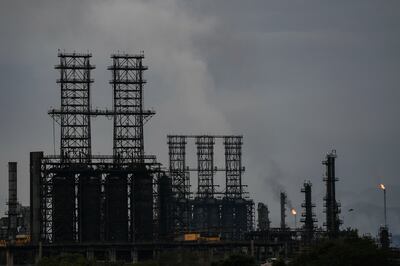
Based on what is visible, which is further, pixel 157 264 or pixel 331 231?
pixel 331 231

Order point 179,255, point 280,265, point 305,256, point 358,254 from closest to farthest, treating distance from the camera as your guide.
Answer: point 358,254
point 280,265
point 305,256
point 179,255

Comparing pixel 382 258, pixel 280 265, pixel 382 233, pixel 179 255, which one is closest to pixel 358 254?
pixel 382 258

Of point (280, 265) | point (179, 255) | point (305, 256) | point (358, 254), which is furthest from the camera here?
point (179, 255)

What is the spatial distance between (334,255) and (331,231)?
7366cm

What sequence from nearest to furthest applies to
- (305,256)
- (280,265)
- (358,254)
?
(358,254) → (280,265) → (305,256)

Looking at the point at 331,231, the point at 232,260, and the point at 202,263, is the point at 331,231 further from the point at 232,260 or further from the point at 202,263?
the point at 232,260

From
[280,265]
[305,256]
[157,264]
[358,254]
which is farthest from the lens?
[157,264]

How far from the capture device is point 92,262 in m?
181

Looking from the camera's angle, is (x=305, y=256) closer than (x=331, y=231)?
Yes

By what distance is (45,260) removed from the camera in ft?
597

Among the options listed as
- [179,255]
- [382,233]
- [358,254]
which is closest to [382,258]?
[358,254]

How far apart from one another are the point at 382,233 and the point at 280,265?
50.6m

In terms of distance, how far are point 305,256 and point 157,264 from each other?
39.7m

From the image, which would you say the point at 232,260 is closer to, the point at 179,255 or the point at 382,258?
the point at 382,258
